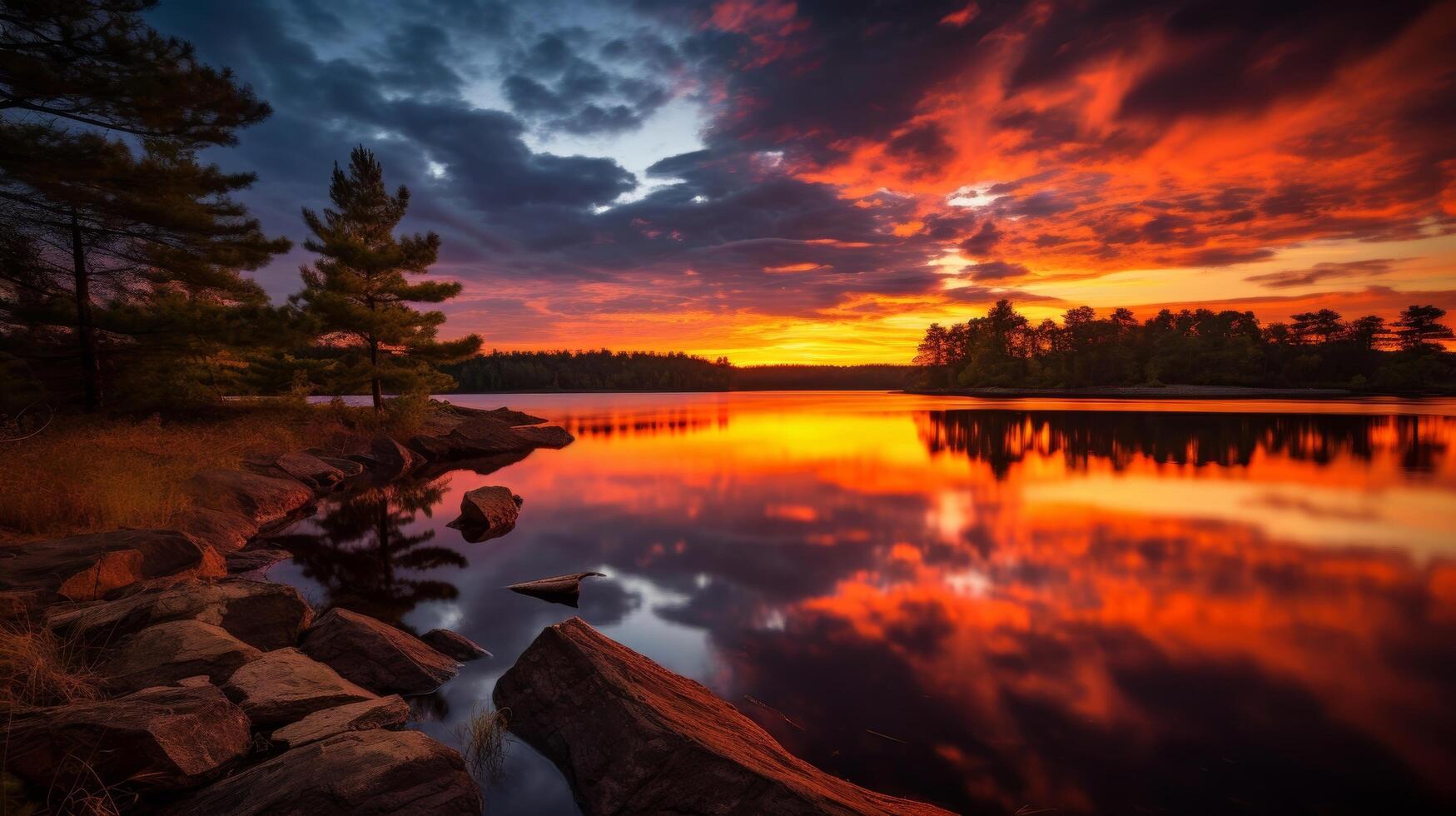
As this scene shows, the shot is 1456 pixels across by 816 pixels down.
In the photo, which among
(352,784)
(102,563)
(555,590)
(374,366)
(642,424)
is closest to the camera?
(352,784)

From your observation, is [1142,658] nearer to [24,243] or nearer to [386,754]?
[386,754]

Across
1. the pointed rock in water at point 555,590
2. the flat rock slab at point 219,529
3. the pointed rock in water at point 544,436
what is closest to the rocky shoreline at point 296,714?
the pointed rock in water at point 555,590

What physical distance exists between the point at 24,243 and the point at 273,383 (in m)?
12.3

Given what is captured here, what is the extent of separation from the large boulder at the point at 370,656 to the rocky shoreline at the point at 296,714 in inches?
0.9

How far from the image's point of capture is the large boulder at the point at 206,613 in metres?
6.54

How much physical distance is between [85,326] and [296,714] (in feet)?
76.5

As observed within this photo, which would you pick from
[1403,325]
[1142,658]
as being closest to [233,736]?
[1142,658]

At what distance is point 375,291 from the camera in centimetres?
3034

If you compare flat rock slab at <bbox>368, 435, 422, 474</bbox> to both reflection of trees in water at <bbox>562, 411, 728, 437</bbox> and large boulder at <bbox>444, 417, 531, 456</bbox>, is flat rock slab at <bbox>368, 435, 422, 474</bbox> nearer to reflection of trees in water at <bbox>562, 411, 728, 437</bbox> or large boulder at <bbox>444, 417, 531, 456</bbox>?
large boulder at <bbox>444, 417, 531, 456</bbox>

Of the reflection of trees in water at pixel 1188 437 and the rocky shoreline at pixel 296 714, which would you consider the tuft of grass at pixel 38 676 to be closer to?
the rocky shoreline at pixel 296 714

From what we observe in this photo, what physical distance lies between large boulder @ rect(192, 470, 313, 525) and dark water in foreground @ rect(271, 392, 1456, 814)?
1.17 metres

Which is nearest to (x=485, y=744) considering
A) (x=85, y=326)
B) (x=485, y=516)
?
(x=485, y=516)

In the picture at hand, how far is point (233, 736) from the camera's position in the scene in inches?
191

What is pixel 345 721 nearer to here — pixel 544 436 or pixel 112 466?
pixel 112 466
